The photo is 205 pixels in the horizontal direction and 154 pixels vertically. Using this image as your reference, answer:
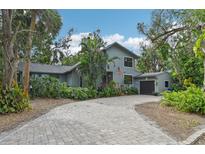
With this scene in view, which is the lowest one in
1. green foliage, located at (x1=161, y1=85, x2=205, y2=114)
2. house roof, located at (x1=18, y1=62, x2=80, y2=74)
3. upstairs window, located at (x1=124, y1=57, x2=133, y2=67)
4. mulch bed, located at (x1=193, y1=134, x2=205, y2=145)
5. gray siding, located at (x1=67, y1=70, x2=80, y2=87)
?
mulch bed, located at (x1=193, y1=134, x2=205, y2=145)

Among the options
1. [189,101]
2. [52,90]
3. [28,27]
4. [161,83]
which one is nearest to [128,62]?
[161,83]

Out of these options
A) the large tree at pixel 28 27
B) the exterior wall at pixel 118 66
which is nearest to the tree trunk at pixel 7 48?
the large tree at pixel 28 27

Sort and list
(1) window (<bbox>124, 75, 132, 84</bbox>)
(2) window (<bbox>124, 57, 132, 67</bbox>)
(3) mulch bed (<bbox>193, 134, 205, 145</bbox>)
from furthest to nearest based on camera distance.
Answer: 1. (2) window (<bbox>124, 57, 132, 67</bbox>)
2. (1) window (<bbox>124, 75, 132, 84</bbox>)
3. (3) mulch bed (<bbox>193, 134, 205, 145</bbox>)

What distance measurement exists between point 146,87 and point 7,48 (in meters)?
11.3

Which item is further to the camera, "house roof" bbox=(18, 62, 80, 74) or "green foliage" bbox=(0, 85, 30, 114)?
"house roof" bbox=(18, 62, 80, 74)

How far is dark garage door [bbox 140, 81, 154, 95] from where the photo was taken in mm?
16734

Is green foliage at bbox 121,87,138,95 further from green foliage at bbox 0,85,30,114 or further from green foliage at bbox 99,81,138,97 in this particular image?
green foliage at bbox 0,85,30,114

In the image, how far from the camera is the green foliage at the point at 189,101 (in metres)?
7.77

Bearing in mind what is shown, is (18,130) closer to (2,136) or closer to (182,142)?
(2,136)

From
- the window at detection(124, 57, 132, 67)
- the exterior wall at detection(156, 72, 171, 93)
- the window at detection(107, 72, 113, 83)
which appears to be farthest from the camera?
the window at detection(124, 57, 132, 67)

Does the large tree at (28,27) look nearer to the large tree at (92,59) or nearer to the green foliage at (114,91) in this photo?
the large tree at (92,59)

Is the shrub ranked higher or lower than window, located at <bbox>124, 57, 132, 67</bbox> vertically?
lower

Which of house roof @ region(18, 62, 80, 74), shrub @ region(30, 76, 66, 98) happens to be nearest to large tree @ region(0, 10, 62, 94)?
shrub @ region(30, 76, 66, 98)

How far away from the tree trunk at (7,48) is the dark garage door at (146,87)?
10903 mm
